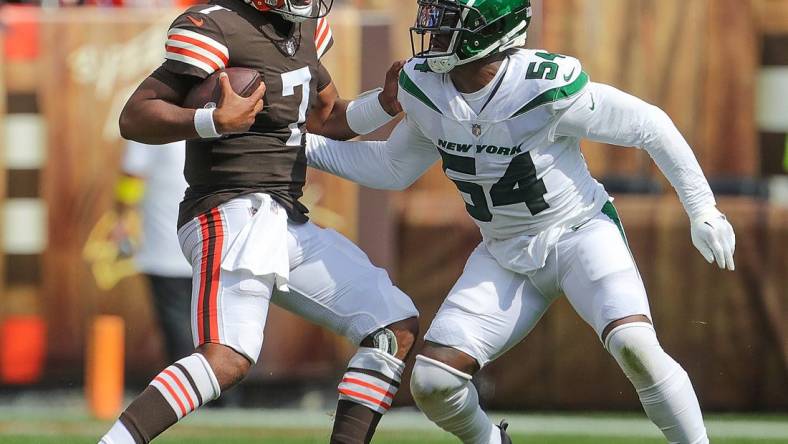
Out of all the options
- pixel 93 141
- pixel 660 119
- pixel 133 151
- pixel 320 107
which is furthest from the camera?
pixel 93 141

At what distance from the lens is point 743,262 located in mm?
7238

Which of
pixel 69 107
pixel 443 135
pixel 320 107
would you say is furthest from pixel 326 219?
pixel 443 135

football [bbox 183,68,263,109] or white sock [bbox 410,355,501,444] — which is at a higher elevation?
football [bbox 183,68,263,109]

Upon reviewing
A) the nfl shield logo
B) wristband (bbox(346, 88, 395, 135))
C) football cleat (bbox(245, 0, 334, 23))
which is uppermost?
football cleat (bbox(245, 0, 334, 23))

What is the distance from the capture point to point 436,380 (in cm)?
434

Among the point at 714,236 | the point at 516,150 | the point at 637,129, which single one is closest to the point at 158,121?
the point at 516,150

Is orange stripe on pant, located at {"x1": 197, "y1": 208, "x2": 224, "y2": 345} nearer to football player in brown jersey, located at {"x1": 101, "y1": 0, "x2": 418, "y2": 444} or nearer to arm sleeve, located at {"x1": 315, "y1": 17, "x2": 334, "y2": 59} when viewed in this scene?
football player in brown jersey, located at {"x1": 101, "y1": 0, "x2": 418, "y2": 444}

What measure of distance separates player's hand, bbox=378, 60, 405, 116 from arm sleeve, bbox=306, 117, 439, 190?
0.23 feet

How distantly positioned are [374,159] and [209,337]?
87cm

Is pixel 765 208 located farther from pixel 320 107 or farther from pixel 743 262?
pixel 320 107

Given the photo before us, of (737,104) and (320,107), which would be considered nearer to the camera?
(320,107)

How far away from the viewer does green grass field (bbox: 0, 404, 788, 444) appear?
6.10m

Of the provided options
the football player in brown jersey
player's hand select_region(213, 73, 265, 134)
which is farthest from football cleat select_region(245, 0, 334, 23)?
player's hand select_region(213, 73, 265, 134)

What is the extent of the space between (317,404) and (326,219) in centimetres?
99
